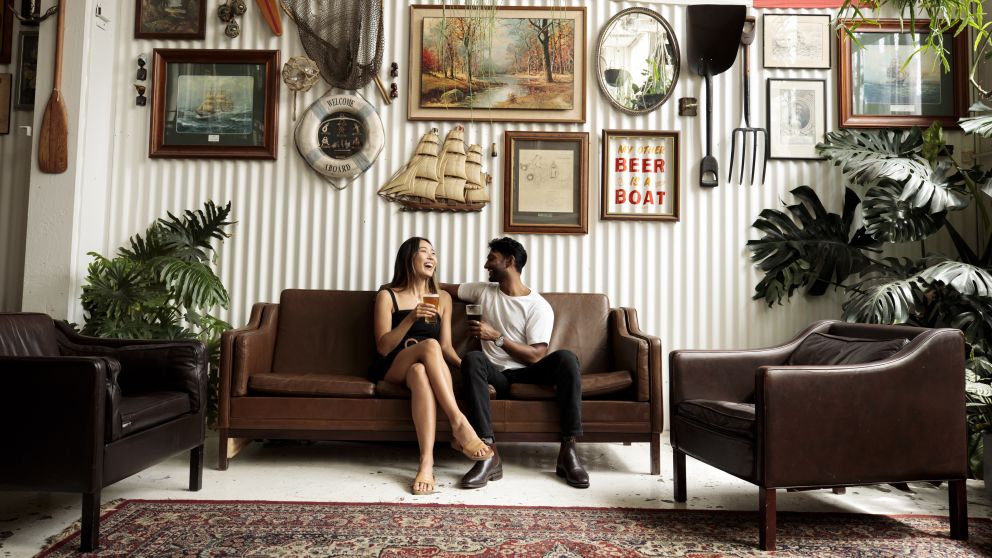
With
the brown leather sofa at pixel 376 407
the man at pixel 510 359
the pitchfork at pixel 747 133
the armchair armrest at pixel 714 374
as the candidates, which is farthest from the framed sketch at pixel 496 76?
the armchair armrest at pixel 714 374

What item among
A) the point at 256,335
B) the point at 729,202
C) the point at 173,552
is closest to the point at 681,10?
the point at 729,202

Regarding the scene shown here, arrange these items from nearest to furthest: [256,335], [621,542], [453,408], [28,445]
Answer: [28,445] < [621,542] < [453,408] < [256,335]

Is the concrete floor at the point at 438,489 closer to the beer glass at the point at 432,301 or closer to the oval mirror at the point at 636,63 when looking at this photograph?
the beer glass at the point at 432,301

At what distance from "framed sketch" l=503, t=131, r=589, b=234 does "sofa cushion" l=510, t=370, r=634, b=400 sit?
1.21 meters

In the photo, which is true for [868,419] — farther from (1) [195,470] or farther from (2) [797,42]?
(2) [797,42]

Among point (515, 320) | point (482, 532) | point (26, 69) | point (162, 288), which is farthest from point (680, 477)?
point (26, 69)

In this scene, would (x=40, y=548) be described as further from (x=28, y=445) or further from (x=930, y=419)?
(x=930, y=419)

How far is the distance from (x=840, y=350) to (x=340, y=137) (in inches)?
118

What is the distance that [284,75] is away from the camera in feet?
13.7

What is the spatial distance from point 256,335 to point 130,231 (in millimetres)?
1468

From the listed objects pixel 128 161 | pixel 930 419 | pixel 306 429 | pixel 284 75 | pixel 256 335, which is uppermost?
pixel 284 75

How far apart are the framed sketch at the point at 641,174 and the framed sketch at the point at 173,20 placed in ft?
8.55

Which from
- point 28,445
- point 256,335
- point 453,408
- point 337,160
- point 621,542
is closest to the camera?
point 28,445

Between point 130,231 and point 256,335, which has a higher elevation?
point 130,231
